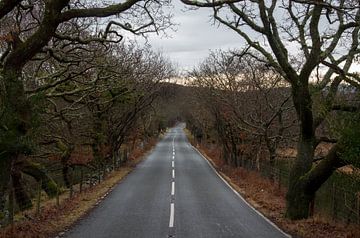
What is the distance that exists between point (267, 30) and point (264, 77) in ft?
60.8

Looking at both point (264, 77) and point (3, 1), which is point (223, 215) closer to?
point (3, 1)

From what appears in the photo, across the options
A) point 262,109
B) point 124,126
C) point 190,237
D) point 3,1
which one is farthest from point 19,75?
point 124,126

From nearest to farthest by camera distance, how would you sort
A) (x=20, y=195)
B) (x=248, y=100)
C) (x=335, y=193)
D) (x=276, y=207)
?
1. (x=335, y=193)
2. (x=276, y=207)
3. (x=20, y=195)
4. (x=248, y=100)

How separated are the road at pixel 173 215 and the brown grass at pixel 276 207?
502 millimetres

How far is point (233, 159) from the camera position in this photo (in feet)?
136

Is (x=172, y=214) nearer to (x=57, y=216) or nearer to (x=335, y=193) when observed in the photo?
(x=57, y=216)

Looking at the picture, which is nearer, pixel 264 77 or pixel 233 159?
pixel 264 77

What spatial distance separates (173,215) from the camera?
16984 millimetres

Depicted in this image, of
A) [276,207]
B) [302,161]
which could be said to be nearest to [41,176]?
[276,207]

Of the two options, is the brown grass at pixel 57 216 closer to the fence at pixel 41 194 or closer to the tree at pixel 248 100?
Answer: the fence at pixel 41 194

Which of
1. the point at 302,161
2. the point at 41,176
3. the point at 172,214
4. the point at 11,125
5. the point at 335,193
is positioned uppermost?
the point at 11,125

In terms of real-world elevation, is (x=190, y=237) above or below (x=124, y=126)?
below

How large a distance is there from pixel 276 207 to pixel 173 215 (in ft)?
14.2

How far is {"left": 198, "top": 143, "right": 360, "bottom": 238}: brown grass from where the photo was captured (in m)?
13.4
